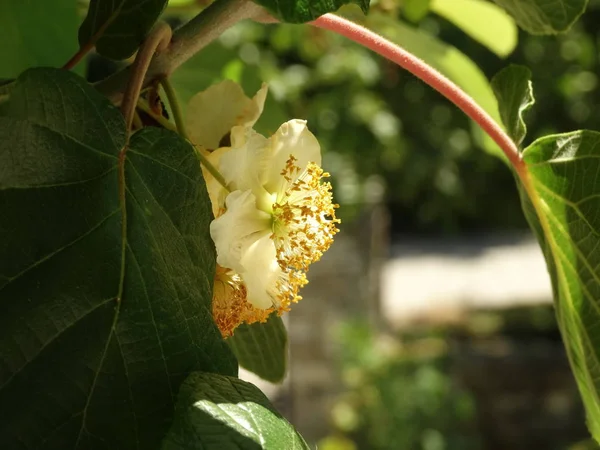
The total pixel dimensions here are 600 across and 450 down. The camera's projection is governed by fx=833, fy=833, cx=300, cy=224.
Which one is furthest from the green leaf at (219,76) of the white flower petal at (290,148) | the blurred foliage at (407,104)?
the white flower petal at (290,148)

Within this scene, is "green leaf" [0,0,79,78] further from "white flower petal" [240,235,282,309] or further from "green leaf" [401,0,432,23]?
"green leaf" [401,0,432,23]

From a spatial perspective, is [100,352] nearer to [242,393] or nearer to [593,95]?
[242,393]

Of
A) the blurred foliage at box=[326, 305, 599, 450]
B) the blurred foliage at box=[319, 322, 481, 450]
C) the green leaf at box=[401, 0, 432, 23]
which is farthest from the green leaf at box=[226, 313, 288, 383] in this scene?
the blurred foliage at box=[319, 322, 481, 450]

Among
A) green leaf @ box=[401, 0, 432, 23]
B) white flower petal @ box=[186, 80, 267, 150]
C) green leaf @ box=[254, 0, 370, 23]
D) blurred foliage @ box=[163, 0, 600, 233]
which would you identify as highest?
green leaf @ box=[401, 0, 432, 23]

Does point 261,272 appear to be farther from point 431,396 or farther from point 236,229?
point 431,396

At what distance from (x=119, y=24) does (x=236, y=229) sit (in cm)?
11

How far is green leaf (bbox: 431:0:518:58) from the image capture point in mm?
837

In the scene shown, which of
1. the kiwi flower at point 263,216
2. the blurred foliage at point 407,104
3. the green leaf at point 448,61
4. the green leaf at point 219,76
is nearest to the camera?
the kiwi flower at point 263,216

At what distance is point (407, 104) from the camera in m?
4.80

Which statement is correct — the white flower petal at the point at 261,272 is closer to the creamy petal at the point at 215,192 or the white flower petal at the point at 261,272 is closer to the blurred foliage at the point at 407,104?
the creamy petal at the point at 215,192

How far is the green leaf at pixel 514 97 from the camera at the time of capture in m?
0.49

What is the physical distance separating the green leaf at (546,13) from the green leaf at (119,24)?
0.19 m

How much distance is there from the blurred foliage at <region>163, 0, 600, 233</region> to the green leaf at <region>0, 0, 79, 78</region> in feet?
0.62

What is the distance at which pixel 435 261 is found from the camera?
7.18m
